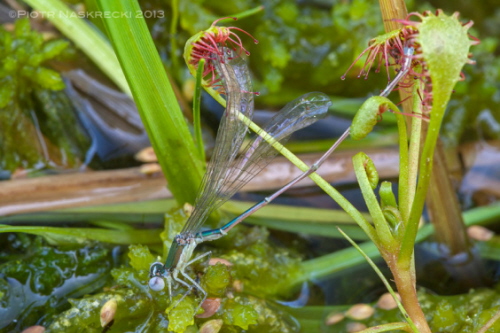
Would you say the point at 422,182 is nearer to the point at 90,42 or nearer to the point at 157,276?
the point at 157,276

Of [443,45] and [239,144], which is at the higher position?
[443,45]

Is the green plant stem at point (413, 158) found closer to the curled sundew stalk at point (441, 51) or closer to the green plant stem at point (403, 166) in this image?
the green plant stem at point (403, 166)

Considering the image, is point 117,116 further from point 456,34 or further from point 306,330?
point 456,34

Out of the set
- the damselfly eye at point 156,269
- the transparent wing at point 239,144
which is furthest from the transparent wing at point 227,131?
the damselfly eye at point 156,269

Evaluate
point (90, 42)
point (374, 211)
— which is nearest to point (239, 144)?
point (374, 211)

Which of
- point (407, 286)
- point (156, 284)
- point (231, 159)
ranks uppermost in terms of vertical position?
point (231, 159)

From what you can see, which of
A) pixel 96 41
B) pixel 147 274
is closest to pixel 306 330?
pixel 147 274

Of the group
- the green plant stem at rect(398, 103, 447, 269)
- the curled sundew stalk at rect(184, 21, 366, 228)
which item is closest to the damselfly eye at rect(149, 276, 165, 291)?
the curled sundew stalk at rect(184, 21, 366, 228)
